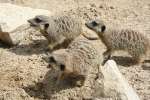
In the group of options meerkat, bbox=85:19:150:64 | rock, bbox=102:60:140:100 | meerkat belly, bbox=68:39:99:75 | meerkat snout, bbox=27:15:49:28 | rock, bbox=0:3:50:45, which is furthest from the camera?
rock, bbox=0:3:50:45

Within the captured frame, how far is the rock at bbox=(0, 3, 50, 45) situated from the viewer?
689cm

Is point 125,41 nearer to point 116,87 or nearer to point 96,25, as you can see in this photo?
point 96,25

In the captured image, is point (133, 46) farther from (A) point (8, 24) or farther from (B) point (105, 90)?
(A) point (8, 24)

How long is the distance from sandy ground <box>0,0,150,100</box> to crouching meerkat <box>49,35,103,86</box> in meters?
0.45

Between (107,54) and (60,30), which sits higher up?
(60,30)

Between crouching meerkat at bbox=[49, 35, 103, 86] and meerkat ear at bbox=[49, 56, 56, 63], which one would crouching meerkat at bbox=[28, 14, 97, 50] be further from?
meerkat ear at bbox=[49, 56, 56, 63]

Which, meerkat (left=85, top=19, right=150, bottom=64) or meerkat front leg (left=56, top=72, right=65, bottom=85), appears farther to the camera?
meerkat (left=85, top=19, right=150, bottom=64)

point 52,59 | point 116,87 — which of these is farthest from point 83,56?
point 116,87

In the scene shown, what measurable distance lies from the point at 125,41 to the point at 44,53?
1.22 m

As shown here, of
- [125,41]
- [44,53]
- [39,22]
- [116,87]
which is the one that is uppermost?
[39,22]

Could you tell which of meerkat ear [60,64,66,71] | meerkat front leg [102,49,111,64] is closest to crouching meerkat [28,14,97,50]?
meerkat front leg [102,49,111,64]

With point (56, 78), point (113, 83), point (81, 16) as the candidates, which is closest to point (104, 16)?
point (81, 16)

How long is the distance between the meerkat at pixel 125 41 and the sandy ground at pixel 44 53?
164 millimetres

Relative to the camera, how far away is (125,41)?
6.47 meters
